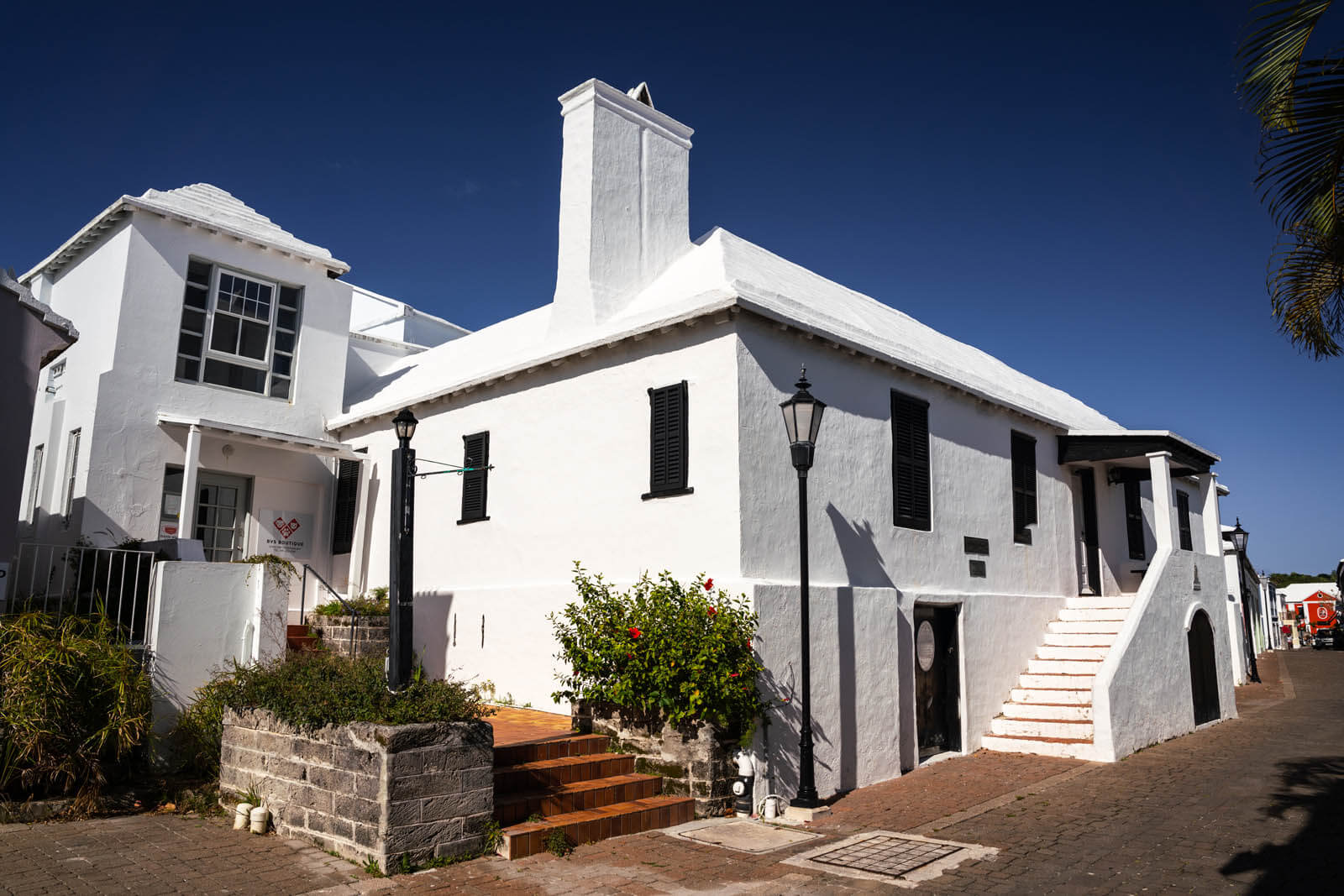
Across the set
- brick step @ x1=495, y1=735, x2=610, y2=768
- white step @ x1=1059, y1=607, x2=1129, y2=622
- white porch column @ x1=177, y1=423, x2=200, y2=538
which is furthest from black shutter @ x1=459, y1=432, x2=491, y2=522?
white step @ x1=1059, y1=607, x2=1129, y2=622

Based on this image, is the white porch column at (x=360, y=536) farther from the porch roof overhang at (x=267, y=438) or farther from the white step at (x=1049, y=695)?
the white step at (x=1049, y=695)

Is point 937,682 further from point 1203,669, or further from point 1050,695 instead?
point 1203,669

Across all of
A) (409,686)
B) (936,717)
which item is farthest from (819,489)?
(409,686)

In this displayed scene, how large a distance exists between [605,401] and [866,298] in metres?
6.79

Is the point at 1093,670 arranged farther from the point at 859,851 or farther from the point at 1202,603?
the point at 859,851

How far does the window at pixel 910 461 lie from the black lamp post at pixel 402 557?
6.37m

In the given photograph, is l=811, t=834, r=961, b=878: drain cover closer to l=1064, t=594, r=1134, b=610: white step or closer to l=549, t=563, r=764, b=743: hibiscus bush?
l=549, t=563, r=764, b=743: hibiscus bush

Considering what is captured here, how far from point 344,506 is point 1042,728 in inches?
437

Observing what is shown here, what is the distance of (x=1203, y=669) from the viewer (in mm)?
14945

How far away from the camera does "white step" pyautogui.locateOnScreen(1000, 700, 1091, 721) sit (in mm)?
12211

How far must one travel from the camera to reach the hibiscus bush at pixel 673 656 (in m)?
8.14

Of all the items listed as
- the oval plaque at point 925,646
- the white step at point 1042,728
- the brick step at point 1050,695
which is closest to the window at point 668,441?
the oval plaque at point 925,646

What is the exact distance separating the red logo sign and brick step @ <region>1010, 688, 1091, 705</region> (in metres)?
11.4

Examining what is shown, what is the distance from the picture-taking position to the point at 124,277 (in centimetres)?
1274
